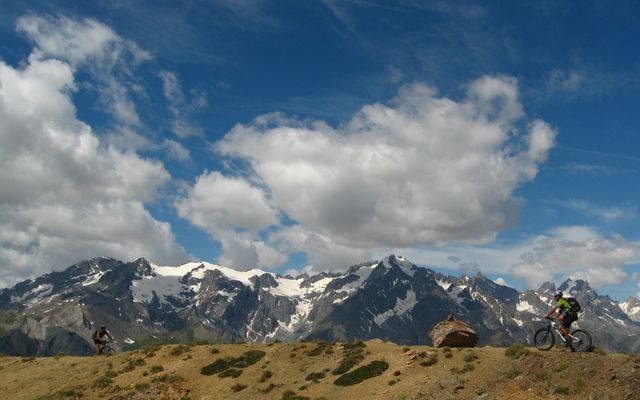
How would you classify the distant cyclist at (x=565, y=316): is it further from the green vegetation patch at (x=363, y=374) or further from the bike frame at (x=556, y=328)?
the green vegetation patch at (x=363, y=374)

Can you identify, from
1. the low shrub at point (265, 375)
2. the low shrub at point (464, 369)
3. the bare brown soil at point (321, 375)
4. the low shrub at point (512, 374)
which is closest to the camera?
the bare brown soil at point (321, 375)

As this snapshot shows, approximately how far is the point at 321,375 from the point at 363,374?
419 centimetres

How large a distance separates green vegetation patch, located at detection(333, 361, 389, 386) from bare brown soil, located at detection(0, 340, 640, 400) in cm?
52

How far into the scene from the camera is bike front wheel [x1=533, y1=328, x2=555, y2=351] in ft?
113

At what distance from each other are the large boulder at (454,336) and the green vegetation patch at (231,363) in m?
17.2

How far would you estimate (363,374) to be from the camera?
40.4 meters

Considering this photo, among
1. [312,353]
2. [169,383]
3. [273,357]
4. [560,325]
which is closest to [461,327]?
[560,325]

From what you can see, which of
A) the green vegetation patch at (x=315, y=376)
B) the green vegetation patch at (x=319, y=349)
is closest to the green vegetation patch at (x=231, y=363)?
the green vegetation patch at (x=319, y=349)

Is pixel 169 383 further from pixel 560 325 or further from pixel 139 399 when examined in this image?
pixel 560 325

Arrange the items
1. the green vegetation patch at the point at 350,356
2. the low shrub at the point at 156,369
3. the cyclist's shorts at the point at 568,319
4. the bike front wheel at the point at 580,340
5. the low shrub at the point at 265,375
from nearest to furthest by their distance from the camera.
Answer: the cyclist's shorts at the point at 568,319
the bike front wheel at the point at 580,340
the green vegetation patch at the point at 350,356
the low shrub at the point at 265,375
the low shrub at the point at 156,369

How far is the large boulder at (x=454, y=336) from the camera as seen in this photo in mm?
42719

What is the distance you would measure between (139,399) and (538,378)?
3017 centimetres

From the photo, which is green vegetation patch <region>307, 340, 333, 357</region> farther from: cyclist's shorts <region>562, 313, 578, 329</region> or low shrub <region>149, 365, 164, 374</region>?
cyclist's shorts <region>562, 313, 578, 329</region>

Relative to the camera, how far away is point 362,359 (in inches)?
1731
